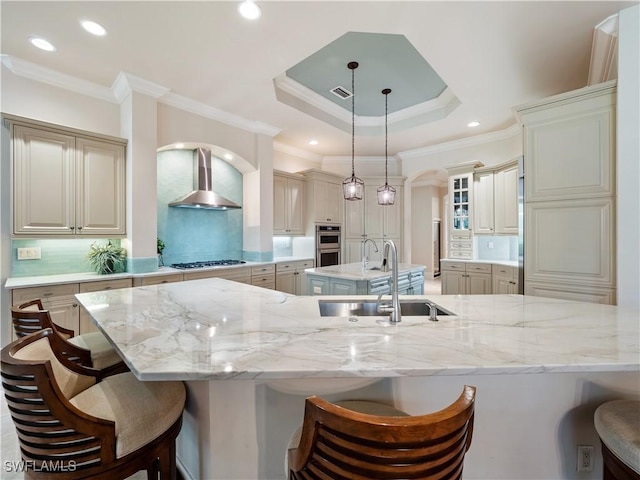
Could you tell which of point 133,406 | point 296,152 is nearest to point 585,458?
point 133,406

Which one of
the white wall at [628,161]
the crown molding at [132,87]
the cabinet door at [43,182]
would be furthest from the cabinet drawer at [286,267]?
the white wall at [628,161]

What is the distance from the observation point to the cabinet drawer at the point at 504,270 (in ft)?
12.8

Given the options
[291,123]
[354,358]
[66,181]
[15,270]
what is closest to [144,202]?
[66,181]

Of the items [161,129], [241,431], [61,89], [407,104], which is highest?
[407,104]

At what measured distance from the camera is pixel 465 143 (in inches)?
211

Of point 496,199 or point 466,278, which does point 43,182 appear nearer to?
point 466,278

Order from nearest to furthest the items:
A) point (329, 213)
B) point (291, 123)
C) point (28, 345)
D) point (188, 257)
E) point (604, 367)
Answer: point (604, 367)
point (28, 345)
point (188, 257)
point (291, 123)
point (329, 213)

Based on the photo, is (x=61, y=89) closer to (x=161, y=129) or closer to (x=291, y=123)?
(x=161, y=129)

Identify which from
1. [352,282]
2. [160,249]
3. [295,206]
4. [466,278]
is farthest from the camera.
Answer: [295,206]

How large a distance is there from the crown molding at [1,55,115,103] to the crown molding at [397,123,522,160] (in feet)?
16.9

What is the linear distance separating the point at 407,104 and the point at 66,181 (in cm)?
445

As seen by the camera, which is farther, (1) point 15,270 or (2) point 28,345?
(1) point 15,270

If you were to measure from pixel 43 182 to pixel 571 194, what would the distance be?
479cm

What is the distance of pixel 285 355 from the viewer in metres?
1.00
